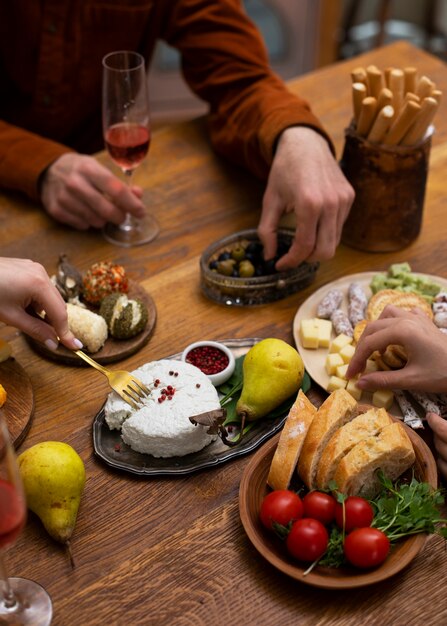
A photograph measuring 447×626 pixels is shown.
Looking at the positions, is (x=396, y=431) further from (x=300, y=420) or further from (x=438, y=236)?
(x=438, y=236)

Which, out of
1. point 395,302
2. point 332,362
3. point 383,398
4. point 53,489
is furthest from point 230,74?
point 53,489

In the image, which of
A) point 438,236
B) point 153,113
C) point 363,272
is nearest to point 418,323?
point 363,272

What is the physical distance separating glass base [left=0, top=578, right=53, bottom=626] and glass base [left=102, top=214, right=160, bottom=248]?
91 centimetres

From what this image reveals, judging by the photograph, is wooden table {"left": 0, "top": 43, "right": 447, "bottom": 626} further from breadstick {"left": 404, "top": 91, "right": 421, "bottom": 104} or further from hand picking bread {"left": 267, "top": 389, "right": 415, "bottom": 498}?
breadstick {"left": 404, "top": 91, "right": 421, "bottom": 104}

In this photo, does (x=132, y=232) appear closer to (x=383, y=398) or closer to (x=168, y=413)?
(x=168, y=413)

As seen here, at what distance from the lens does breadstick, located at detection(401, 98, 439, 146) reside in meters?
1.59

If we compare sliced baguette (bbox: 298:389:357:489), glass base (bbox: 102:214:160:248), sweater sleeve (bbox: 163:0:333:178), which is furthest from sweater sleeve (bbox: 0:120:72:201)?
sliced baguette (bbox: 298:389:357:489)

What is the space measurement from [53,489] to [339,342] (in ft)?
2.07

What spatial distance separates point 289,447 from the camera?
1215 millimetres

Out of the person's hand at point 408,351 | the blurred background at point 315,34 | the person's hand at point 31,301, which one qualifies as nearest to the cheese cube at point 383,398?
the person's hand at point 408,351

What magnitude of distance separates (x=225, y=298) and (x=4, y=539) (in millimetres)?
823

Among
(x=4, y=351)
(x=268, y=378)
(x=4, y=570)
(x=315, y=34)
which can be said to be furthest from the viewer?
(x=315, y=34)

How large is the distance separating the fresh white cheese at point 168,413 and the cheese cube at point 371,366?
1.02 ft

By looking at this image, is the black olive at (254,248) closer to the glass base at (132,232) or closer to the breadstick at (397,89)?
the glass base at (132,232)
